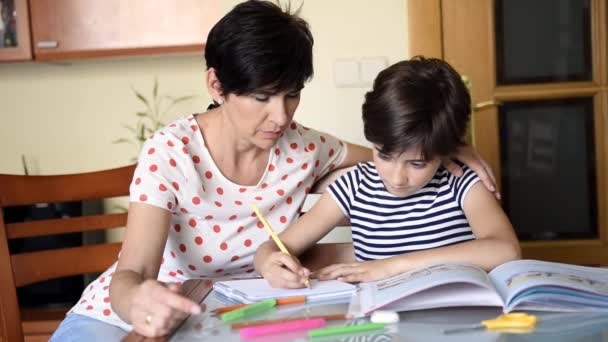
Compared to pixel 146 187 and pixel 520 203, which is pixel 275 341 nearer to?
pixel 146 187

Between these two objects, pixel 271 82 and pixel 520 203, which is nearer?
pixel 271 82

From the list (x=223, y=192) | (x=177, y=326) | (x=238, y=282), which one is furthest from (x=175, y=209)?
(x=177, y=326)

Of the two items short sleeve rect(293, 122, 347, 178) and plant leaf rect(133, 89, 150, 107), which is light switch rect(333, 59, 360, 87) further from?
plant leaf rect(133, 89, 150, 107)

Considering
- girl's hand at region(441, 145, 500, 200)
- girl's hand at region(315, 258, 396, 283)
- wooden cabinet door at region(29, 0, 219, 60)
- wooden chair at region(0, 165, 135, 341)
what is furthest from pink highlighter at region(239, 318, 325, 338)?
wooden cabinet door at region(29, 0, 219, 60)

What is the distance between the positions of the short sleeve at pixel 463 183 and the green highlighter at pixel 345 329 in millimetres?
573

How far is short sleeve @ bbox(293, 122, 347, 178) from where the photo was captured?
5.37ft

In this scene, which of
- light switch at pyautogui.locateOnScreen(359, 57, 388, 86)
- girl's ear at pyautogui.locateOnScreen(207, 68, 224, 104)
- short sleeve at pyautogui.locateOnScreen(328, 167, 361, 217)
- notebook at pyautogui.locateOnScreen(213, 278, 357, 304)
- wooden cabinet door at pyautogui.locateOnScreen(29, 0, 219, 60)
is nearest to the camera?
notebook at pyautogui.locateOnScreen(213, 278, 357, 304)

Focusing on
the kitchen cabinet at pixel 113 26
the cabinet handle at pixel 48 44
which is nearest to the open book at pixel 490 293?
the kitchen cabinet at pixel 113 26

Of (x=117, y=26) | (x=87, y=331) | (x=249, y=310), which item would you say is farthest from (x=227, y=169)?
(x=117, y=26)

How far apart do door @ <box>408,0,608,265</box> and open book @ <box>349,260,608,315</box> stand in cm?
166

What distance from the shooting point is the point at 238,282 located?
1176mm

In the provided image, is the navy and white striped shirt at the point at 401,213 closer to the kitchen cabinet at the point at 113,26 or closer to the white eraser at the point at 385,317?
the white eraser at the point at 385,317

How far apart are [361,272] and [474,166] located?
1.30 feet

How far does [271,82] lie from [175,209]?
1.08 ft
